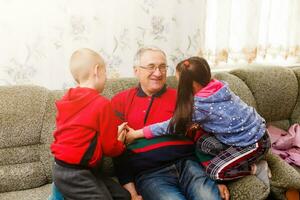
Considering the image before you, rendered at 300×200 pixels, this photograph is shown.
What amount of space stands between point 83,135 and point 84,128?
3 cm

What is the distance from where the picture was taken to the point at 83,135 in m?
1.36

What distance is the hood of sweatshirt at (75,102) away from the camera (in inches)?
54.0

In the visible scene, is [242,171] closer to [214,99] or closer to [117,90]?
[214,99]

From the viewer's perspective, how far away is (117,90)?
191 cm

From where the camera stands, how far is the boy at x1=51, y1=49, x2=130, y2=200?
1.36 metres

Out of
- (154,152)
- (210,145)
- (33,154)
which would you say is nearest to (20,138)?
(33,154)

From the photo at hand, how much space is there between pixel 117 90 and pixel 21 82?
544 millimetres

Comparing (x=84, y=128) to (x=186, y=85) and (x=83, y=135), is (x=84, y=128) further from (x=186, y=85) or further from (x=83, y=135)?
(x=186, y=85)

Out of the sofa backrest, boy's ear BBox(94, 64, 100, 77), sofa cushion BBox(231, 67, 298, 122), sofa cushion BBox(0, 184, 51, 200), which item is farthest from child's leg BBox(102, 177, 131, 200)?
sofa cushion BBox(231, 67, 298, 122)

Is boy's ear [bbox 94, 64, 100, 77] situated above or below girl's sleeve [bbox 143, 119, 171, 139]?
above

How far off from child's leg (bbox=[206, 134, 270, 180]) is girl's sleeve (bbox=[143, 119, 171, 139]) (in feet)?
0.87

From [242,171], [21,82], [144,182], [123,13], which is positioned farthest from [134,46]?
[242,171]

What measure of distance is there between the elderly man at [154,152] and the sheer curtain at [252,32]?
676mm

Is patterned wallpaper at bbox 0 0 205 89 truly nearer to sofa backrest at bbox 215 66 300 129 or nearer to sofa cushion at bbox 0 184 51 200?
sofa backrest at bbox 215 66 300 129
